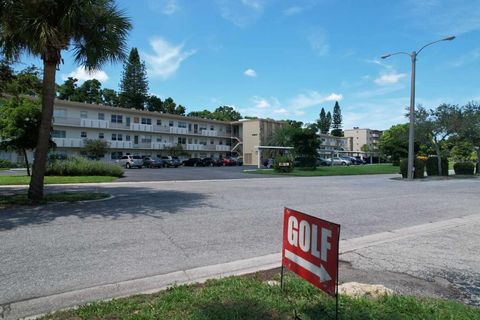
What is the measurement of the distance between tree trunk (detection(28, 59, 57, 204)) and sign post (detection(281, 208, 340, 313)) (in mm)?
10314

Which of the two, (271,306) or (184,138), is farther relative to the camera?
(184,138)

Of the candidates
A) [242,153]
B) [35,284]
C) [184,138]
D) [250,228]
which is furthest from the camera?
[242,153]

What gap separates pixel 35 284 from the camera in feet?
15.1

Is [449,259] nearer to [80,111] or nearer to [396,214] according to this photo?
[396,214]

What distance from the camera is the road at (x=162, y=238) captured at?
16.8 feet

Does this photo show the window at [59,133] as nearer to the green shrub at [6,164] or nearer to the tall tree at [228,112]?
the green shrub at [6,164]

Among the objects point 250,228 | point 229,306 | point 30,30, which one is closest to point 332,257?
point 229,306

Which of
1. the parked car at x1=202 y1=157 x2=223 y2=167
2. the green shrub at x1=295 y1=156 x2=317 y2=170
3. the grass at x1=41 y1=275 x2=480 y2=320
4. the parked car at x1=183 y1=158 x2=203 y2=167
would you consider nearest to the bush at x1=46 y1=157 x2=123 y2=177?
the green shrub at x1=295 y1=156 x2=317 y2=170

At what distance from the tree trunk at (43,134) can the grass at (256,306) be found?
9.30 m

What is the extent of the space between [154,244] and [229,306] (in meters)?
3.20

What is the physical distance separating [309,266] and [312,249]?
178 mm

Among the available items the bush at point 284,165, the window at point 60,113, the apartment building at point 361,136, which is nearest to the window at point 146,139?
the window at point 60,113

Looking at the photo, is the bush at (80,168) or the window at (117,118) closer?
the bush at (80,168)

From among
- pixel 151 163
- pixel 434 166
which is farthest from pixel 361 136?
pixel 434 166
